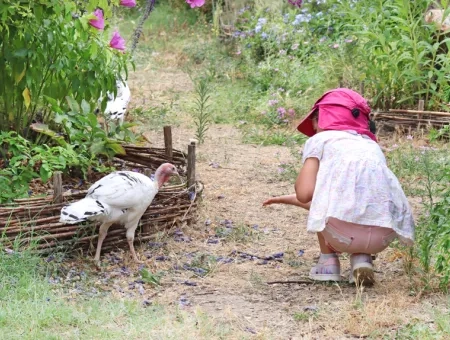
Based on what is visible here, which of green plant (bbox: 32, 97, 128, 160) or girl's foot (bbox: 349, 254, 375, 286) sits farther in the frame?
green plant (bbox: 32, 97, 128, 160)

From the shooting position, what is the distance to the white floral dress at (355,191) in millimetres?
4500

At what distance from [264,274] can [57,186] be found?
1272 millimetres

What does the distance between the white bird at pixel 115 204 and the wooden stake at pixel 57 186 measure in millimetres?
171

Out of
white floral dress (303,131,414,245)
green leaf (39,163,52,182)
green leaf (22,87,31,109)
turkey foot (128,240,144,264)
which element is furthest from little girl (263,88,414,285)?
green leaf (22,87,31,109)

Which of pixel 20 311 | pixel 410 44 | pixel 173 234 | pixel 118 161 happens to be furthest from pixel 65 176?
pixel 410 44

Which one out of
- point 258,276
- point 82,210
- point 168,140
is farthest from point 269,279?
point 168,140

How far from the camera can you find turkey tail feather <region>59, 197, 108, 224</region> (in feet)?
15.6

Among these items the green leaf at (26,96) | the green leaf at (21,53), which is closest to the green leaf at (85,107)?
the green leaf at (26,96)

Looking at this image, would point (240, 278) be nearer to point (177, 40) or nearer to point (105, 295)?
point (105, 295)

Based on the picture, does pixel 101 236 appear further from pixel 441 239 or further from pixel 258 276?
pixel 441 239

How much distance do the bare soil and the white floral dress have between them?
1.13 ft

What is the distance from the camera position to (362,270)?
457 centimetres

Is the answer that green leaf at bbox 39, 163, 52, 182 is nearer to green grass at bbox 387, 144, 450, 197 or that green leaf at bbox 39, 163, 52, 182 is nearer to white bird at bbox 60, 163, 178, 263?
white bird at bbox 60, 163, 178, 263

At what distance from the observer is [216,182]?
7.05 m
